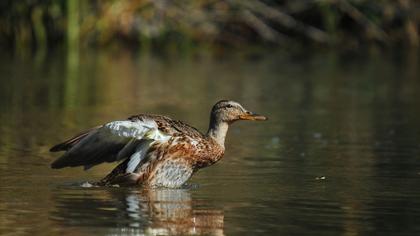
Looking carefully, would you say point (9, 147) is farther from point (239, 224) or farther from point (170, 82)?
point (170, 82)

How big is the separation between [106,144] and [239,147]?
3.21 m

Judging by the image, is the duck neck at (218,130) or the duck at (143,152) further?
the duck neck at (218,130)

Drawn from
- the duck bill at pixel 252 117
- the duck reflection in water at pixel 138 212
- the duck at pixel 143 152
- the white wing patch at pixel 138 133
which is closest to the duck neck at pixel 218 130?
the duck bill at pixel 252 117

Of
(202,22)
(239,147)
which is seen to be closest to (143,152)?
(239,147)

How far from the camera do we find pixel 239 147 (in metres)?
13.2

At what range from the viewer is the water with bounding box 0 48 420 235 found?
28.0ft

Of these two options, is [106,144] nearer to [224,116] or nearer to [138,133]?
[138,133]

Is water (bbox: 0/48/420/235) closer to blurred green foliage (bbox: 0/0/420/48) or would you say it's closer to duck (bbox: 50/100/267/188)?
duck (bbox: 50/100/267/188)

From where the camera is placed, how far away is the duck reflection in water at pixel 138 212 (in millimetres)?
8102

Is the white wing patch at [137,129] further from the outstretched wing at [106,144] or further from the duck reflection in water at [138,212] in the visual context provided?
the duck reflection in water at [138,212]

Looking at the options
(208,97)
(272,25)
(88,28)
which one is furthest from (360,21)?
(208,97)

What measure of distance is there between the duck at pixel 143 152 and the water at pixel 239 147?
0.16 metres

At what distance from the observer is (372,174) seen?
435 inches

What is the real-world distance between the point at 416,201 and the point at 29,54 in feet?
63.1
